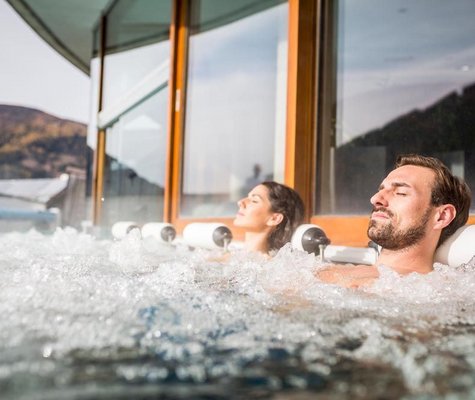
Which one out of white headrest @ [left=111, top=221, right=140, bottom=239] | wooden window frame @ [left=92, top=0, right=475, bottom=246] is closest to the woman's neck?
wooden window frame @ [left=92, top=0, right=475, bottom=246]

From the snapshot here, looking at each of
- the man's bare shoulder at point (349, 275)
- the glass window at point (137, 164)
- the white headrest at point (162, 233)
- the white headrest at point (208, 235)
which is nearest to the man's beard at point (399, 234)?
the man's bare shoulder at point (349, 275)

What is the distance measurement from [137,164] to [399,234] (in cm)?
369

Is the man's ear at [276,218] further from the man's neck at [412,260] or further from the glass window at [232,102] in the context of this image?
the man's neck at [412,260]

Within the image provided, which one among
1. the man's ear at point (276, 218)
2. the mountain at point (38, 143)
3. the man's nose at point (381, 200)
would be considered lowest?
the man's ear at point (276, 218)

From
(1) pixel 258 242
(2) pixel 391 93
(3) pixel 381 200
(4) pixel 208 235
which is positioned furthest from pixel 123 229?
(3) pixel 381 200

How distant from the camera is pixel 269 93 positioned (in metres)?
3.32

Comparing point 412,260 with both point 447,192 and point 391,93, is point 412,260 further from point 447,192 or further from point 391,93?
point 391,93

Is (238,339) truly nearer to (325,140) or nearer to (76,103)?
(325,140)

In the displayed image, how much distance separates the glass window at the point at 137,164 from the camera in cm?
463

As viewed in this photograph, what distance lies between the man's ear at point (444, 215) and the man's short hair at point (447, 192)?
2 cm

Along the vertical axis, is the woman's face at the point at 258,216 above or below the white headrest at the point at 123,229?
above

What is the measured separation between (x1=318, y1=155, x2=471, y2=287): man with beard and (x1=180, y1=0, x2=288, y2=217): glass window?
A: 1.18 meters

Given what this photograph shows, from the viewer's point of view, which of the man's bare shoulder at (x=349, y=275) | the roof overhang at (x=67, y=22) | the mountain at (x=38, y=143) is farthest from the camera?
the mountain at (x=38, y=143)

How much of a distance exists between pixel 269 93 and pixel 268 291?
198 cm
